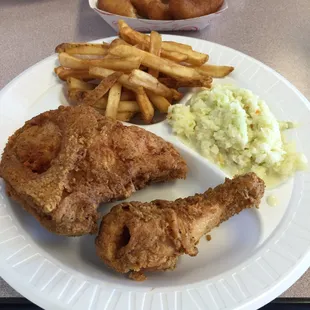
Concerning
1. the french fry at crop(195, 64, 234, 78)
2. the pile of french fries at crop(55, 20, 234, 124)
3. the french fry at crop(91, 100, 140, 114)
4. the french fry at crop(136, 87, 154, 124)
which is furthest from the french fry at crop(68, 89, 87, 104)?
the french fry at crop(195, 64, 234, 78)

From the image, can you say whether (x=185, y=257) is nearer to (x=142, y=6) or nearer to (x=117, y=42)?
(x=117, y=42)

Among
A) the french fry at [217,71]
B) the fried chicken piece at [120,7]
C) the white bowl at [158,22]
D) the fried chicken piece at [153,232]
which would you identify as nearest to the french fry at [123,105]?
the french fry at [217,71]

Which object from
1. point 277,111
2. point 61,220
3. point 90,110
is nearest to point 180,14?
point 277,111

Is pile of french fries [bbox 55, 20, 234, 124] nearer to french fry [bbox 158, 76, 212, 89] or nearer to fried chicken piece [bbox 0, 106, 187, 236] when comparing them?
french fry [bbox 158, 76, 212, 89]

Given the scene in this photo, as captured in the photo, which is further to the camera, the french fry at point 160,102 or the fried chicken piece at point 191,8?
the fried chicken piece at point 191,8

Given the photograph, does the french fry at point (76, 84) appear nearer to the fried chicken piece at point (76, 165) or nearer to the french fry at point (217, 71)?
the fried chicken piece at point (76, 165)

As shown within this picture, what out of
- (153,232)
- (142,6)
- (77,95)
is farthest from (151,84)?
(142,6)

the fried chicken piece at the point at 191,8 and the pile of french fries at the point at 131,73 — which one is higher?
the fried chicken piece at the point at 191,8
